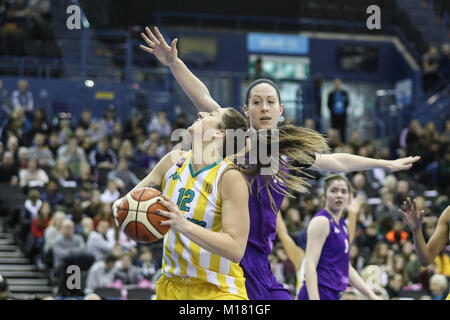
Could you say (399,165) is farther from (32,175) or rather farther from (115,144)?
(115,144)

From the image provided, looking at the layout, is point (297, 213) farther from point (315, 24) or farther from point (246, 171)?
point (315, 24)

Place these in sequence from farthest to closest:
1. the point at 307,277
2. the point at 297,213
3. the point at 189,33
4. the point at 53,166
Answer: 1. the point at 189,33
2. the point at 53,166
3. the point at 297,213
4. the point at 307,277

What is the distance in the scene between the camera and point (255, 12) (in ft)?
74.2

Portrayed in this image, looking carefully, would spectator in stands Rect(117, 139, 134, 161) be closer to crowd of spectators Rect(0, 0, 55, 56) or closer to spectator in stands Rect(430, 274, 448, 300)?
crowd of spectators Rect(0, 0, 55, 56)

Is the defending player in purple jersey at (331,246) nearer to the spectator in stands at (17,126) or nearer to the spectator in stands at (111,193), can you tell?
the spectator in stands at (111,193)

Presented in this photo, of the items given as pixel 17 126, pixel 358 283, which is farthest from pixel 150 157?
pixel 358 283

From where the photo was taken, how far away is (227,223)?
3926 mm

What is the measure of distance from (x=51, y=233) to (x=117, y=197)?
63.7 inches

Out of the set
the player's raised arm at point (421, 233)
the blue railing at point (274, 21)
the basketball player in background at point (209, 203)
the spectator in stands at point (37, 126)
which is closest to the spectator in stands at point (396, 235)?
the spectator in stands at point (37, 126)

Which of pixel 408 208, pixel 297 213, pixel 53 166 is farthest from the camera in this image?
pixel 53 166

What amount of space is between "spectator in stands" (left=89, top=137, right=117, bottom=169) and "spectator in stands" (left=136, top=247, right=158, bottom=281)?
3062 mm

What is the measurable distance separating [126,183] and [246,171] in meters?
8.92

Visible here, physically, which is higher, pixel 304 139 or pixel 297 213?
pixel 304 139

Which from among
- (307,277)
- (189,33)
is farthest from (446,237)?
(189,33)
